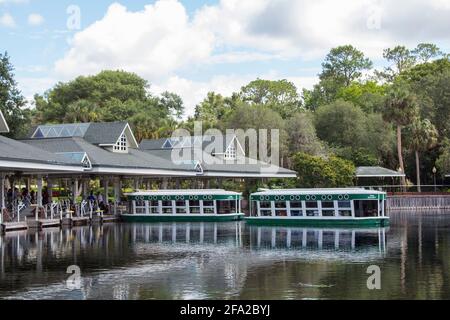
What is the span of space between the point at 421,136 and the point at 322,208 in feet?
94.1

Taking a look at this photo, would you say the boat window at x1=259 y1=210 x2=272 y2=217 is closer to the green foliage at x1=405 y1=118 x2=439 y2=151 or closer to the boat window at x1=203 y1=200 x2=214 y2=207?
the boat window at x1=203 y1=200 x2=214 y2=207

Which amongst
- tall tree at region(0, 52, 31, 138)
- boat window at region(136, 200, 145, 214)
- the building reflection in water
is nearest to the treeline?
tall tree at region(0, 52, 31, 138)

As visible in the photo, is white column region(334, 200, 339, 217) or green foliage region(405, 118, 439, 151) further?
green foliage region(405, 118, 439, 151)

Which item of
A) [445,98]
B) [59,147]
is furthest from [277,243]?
[445,98]

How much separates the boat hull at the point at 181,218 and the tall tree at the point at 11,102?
44.1 feet

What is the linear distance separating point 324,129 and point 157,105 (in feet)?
84.0

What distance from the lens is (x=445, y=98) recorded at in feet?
228

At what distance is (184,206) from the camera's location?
44.0m

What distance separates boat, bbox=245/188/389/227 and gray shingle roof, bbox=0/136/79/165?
11.5 meters

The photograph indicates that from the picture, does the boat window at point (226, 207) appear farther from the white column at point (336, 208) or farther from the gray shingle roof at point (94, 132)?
the gray shingle roof at point (94, 132)

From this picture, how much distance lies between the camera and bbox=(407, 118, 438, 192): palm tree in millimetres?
62969
